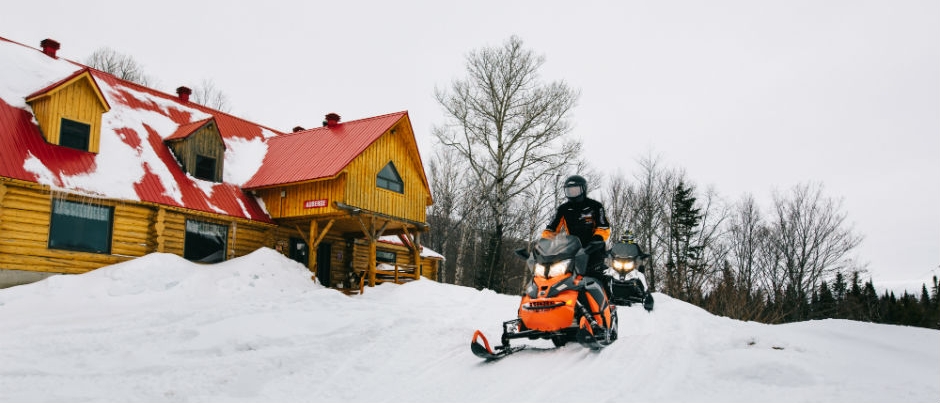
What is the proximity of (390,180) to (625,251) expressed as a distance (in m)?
9.34

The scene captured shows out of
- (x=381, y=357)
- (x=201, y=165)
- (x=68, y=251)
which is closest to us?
(x=381, y=357)

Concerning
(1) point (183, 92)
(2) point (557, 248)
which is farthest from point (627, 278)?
(1) point (183, 92)

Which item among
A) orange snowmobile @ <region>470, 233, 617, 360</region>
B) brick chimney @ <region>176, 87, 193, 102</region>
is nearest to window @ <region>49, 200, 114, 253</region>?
brick chimney @ <region>176, 87, 193, 102</region>

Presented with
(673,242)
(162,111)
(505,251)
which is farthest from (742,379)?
(505,251)

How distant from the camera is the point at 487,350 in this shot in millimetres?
6527

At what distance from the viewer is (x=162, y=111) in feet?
58.5

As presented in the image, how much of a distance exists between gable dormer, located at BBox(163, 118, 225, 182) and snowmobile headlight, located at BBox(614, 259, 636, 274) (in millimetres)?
12226

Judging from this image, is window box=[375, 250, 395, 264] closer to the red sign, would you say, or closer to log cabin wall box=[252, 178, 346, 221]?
log cabin wall box=[252, 178, 346, 221]

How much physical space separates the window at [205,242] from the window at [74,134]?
3.11 meters

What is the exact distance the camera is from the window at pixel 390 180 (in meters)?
18.7

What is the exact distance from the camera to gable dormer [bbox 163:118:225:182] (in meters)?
16.5

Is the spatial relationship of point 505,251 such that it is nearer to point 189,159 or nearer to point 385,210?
point 385,210

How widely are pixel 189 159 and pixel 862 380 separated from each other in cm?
1669

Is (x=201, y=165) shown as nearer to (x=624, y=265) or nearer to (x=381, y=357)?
(x=381, y=357)
